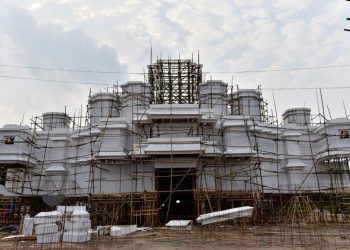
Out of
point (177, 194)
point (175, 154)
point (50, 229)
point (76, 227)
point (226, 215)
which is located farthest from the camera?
point (177, 194)

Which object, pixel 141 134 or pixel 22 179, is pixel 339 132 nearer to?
pixel 141 134

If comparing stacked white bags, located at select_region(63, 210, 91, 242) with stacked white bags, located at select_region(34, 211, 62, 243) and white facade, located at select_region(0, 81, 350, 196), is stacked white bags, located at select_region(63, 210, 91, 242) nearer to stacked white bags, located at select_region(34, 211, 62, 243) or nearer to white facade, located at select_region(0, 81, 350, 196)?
stacked white bags, located at select_region(34, 211, 62, 243)

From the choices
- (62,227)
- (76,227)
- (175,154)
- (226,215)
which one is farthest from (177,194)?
(62,227)

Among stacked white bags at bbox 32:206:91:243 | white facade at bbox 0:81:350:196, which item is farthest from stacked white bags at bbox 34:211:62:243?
white facade at bbox 0:81:350:196

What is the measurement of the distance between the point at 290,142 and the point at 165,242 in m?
18.9

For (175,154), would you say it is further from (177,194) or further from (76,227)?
(76,227)

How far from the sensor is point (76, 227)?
16.2 meters

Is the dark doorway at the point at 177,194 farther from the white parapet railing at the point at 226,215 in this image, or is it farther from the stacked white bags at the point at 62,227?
the stacked white bags at the point at 62,227

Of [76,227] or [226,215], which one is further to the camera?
[226,215]

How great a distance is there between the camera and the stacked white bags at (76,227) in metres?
15.6

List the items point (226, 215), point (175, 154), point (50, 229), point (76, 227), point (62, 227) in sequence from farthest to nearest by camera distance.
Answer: point (175, 154) < point (226, 215) < point (76, 227) < point (62, 227) < point (50, 229)

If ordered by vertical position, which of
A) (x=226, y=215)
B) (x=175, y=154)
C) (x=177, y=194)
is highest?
(x=175, y=154)

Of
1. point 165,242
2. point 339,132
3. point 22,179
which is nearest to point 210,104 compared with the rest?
point 339,132

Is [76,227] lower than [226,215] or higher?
lower
